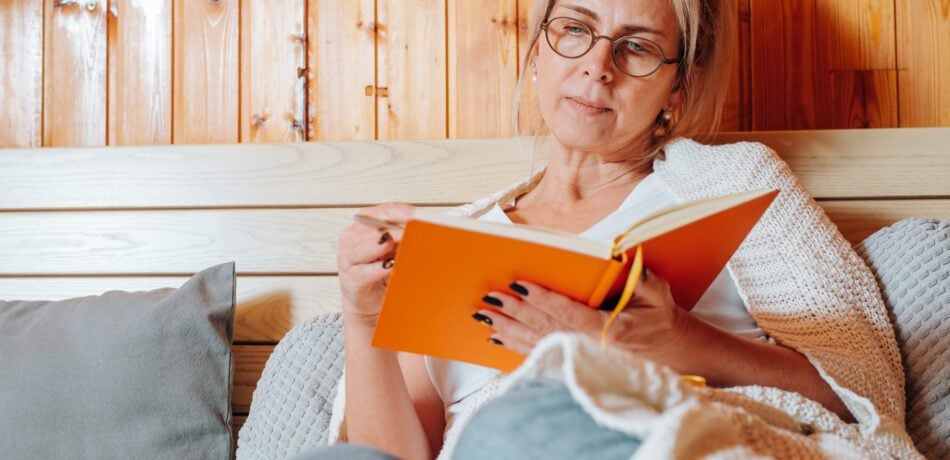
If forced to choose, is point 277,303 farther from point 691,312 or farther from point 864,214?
point 864,214

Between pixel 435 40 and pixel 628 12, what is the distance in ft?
1.75

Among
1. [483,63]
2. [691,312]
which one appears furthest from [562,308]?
[483,63]

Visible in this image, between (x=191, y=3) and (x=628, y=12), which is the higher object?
(x=191, y=3)

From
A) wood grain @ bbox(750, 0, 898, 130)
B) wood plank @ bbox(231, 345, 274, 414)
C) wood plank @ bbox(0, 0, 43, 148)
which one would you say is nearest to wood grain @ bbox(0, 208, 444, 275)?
wood plank @ bbox(231, 345, 274, 414)

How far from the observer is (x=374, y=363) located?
3.41 ft

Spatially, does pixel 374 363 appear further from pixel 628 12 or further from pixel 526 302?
pixel 628 12

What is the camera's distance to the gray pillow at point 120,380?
4.04 feet

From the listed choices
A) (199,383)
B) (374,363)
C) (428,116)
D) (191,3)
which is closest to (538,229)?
(374,363)

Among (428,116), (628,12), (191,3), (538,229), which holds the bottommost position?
(538,229)

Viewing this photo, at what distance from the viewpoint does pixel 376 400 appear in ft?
3.44

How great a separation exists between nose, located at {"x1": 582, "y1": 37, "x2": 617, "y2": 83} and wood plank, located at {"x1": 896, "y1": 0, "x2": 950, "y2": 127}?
0.68m

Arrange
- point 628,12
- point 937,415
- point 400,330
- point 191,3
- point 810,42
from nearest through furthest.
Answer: point 400,330
point 937,415
point 628,12
point 810,42
point 191,3

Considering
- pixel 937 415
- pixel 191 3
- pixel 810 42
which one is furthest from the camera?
pixel 191 3

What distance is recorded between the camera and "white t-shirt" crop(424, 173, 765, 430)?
1107 millimetres
